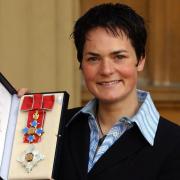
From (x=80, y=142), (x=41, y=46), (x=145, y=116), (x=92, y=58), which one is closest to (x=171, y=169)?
(x=145, y=116)

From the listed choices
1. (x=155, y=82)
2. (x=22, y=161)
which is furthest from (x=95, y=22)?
(x=155, y=82)

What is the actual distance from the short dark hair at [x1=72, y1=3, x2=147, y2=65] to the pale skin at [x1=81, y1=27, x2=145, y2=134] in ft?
0.07

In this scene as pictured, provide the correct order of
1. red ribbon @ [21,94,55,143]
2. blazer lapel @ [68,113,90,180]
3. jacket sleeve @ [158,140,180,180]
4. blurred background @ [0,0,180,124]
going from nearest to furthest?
jacket sleeve @ [158,140,180,180] → blazer lapel @ [68,113,90,180] → red ribbon @ [21,94,55,143] → blurred background @ [0,0,180,124]

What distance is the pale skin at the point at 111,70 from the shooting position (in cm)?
240

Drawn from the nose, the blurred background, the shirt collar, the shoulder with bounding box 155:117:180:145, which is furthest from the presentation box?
the blurred background

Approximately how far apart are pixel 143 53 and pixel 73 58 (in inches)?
63.4

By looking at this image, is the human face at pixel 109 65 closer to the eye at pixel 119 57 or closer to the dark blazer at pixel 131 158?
the eye at pixel 119 57

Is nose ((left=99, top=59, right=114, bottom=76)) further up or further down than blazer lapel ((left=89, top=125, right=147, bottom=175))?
further up

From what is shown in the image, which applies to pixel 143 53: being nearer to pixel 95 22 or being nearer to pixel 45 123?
pixel 95 22

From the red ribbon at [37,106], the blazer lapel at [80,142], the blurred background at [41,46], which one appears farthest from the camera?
the blurred background at [41,46]

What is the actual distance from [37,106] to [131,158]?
0.46 metres

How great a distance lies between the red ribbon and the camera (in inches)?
101

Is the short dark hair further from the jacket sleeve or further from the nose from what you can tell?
the jacket sleeve

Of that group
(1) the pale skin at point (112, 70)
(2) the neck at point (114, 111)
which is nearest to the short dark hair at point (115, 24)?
(1) the pale skin at point (112, 70)
